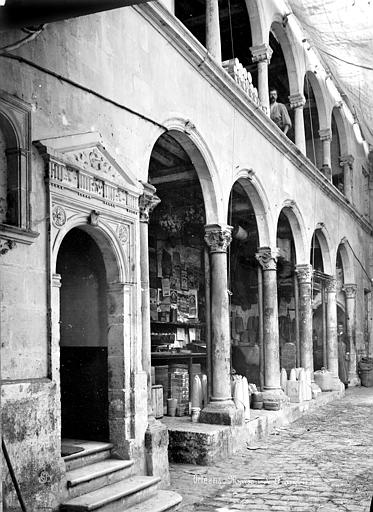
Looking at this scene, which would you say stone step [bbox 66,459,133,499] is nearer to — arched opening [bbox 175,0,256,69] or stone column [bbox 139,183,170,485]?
stone column [bbox 139,183,170,485]

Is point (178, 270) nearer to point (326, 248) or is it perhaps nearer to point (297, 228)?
point (297, 228)

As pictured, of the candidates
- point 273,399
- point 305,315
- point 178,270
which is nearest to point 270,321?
point 273,399

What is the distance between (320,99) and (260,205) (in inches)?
274

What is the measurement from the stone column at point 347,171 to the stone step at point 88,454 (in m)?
16.2

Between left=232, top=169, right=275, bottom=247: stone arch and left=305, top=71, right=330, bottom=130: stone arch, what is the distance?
6.31 m

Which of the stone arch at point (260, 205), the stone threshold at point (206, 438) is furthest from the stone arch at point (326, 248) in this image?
the stone threshold at point (206, 438)

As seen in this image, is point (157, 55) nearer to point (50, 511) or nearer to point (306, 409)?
point (50, 511)

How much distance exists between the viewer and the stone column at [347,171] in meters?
21.2

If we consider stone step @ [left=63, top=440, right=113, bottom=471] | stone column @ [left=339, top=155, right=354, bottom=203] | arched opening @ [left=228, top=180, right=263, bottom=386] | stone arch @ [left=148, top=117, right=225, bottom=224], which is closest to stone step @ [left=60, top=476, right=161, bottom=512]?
stone step @ [left=63, top=440, right=113, bottom=471]

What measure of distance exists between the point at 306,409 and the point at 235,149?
626 centimetres

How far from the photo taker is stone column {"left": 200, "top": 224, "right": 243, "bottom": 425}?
9812 millimetres

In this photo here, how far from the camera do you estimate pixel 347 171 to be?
21.3 metres

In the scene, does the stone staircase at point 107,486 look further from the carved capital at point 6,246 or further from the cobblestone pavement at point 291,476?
the carved capital at point 6,246

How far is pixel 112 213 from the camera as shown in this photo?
7.09m
